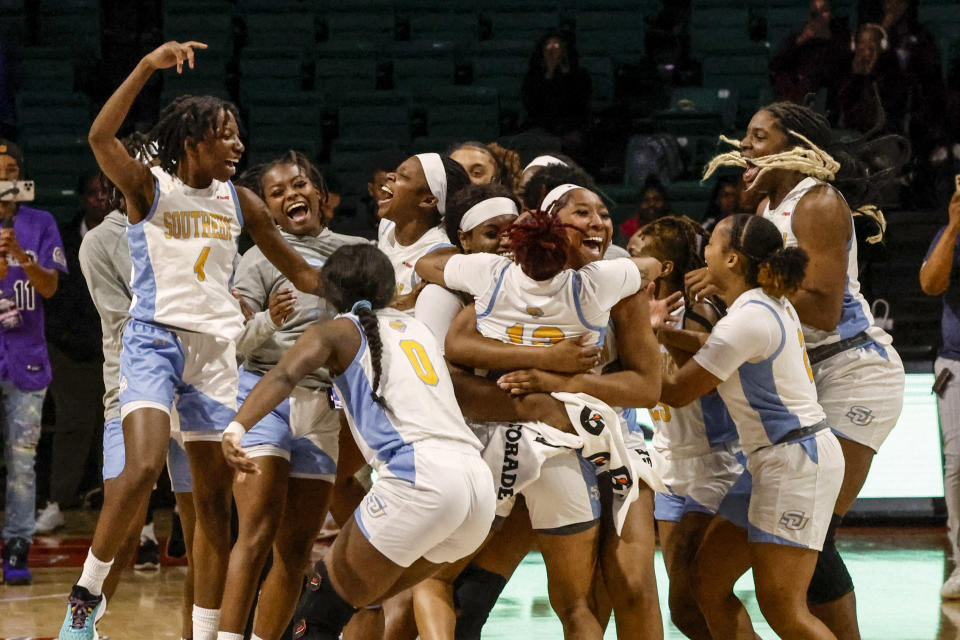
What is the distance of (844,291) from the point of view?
4688 mm

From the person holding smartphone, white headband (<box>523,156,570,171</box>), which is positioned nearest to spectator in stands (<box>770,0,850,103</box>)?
the person holding smartphone

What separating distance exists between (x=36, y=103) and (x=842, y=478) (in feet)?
28.9

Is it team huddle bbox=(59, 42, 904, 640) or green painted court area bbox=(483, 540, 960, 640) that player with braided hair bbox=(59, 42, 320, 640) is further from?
green painted court area bbox=(483, 540, 960, 640)


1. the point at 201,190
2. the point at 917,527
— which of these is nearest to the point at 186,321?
the point at 201,190

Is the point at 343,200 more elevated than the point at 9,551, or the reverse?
the point at 343,200

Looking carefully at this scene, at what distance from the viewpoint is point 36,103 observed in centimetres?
1116

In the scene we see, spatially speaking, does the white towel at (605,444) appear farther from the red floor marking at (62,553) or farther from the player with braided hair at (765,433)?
the red floor marking at (62,553)

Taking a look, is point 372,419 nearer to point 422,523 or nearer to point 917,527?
point 422,523

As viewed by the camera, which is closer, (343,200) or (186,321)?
(186,321)

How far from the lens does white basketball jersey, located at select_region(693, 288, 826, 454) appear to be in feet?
13.9

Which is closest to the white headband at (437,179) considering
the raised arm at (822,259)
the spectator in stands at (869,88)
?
the raised arm at (822,259)

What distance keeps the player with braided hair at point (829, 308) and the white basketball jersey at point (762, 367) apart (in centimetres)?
26

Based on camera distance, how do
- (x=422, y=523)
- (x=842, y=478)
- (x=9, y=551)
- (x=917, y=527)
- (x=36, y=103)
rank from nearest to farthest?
(x=422, y=523) → (x=842, y=478) → (x=9, y=551) → (x=917, y=527) → (x=36, y=103)

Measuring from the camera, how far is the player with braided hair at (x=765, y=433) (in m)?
4.21
